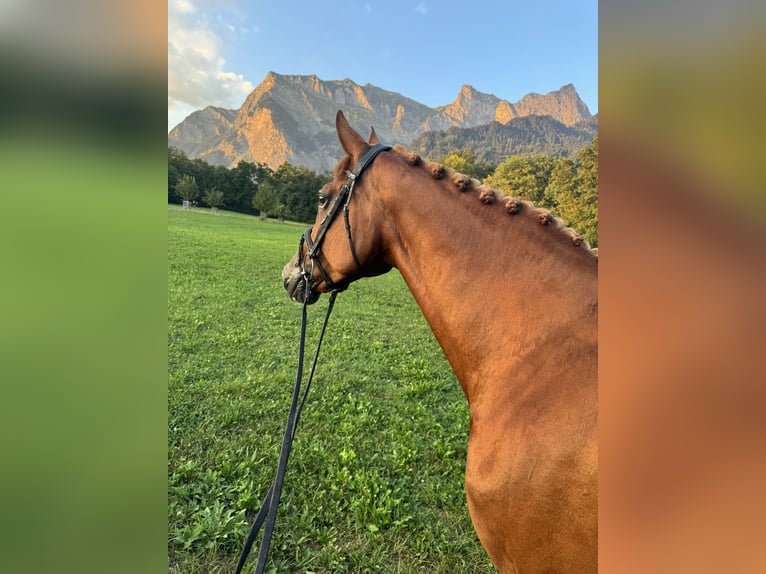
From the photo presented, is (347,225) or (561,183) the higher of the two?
(561,183)

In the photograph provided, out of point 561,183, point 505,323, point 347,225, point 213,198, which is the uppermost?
point 213,198

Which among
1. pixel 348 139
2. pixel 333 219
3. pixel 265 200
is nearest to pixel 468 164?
pixel 265 200

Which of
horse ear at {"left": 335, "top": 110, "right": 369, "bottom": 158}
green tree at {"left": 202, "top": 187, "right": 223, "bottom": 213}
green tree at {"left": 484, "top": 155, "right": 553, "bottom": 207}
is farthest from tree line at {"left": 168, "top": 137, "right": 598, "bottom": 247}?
horse ear at {"left": 335, "top": 110, "right": 369, "bottom": 158}

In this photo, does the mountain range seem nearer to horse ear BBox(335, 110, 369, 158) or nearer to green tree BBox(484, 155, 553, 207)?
green tree BBox(484, 155, 553, 207)

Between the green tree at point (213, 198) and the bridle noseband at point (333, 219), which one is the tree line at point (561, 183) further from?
the green tree at point (213, 198)

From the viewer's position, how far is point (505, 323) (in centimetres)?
161

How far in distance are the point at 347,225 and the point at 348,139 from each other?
1.56ft

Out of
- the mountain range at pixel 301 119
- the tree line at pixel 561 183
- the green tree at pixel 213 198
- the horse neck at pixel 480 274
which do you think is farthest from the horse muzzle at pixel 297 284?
the mountain range at pixel 301 119

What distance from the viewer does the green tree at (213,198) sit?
42812 mm

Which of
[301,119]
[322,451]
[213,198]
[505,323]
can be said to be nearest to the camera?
[505,323]

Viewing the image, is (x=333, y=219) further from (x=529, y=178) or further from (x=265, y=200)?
(x=265, y=200)

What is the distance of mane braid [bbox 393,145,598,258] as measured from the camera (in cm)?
162
